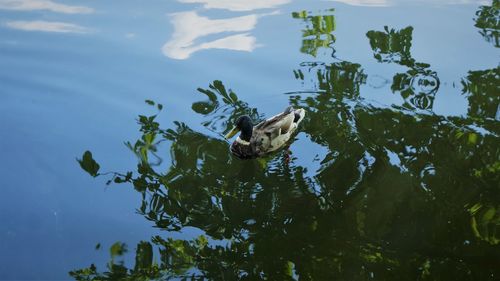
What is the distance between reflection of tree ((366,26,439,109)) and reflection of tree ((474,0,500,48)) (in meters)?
0.53

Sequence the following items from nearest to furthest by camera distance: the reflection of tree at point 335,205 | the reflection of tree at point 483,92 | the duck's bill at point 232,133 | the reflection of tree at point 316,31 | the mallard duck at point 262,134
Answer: the reflection of tree at point 335,205 → the mallard duck at point 262,134 → the duck's bill at point 232,133 → the reflection of tree at point 483,92 → the reflection of tree at point 316,31

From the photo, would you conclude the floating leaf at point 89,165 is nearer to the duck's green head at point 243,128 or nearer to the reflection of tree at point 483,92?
the duck's green head at point 243,128

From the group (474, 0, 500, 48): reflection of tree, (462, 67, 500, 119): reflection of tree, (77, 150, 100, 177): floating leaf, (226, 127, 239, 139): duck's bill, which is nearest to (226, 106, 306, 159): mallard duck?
(226, 127, 239, 139): duck's bill

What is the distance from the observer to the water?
2791 mm

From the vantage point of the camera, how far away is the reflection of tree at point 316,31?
4262 millimetres

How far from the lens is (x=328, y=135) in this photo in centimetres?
335

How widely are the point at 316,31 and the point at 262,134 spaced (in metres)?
1.48

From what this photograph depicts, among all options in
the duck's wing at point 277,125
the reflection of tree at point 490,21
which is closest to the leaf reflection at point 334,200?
the duck's wing at point 277,125

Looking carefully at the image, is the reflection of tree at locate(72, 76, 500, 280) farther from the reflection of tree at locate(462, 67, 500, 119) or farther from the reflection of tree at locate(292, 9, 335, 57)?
the reflection of tree at locate(292, 9, 335, 57)

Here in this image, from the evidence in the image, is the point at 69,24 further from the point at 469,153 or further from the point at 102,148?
the point at 469,153

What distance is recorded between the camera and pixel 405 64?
4.06 metres

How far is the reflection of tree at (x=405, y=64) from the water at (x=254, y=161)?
13 millimetres

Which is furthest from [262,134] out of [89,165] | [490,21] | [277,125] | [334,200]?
[490,21]

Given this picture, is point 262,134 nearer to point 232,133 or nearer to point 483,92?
point 232,133
